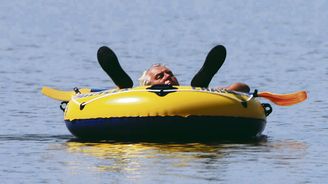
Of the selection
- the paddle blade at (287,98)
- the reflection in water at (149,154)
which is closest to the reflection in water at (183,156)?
the reflection in water at (149,154)

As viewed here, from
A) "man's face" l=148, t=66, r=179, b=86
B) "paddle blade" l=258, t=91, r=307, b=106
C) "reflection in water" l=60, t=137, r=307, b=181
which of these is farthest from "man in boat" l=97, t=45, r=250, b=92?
"paddle blade" l=258, t=91, r=307, b=106

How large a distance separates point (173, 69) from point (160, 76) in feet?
47.4

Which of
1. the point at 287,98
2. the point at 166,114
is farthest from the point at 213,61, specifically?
the point at 287,98

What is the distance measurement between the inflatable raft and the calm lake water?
0.24m

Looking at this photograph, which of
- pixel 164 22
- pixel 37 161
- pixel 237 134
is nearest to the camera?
pixel 37 161

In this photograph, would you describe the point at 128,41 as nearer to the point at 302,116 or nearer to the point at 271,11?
the point at 302,116

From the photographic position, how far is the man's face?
73.4 feet

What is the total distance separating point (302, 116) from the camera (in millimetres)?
25703

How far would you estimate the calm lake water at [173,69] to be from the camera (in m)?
18.8

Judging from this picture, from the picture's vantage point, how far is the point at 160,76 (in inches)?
883

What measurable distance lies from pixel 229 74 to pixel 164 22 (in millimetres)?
32352

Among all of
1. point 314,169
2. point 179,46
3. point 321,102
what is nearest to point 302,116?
point 321,102

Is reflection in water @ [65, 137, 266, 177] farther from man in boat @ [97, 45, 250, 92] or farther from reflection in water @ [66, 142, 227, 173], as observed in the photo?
man in boat @ [97, 45, 250, 92]

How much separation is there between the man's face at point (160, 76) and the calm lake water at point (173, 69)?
1.13 m
